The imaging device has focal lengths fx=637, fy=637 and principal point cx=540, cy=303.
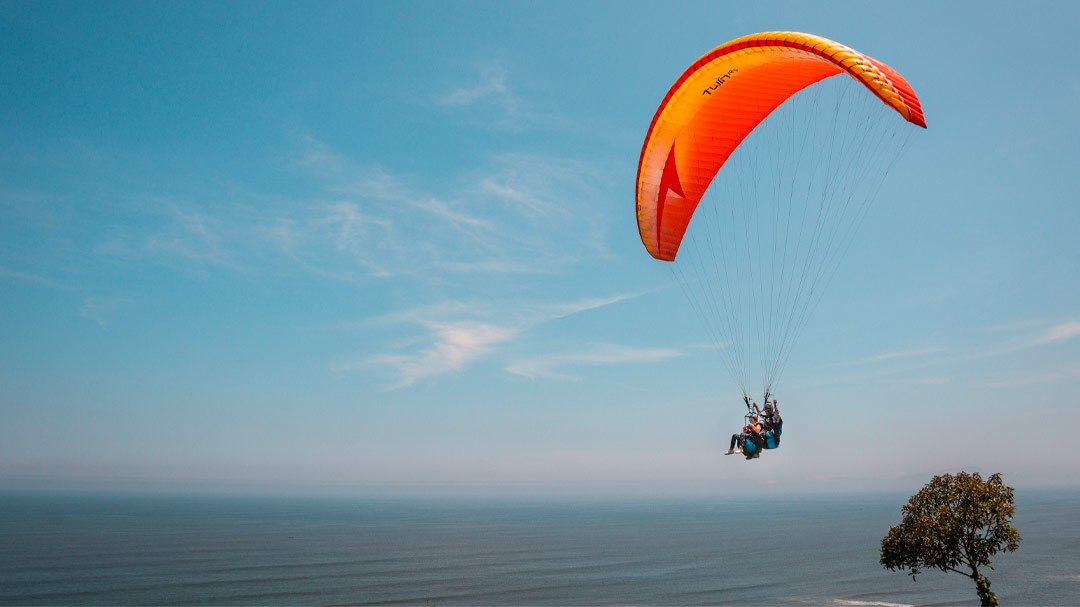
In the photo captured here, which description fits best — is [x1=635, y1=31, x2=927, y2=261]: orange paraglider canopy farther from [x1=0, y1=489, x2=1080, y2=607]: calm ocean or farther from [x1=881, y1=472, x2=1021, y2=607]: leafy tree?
[x1=0, y1=489, x2=1080, y2=607]: calm ocean

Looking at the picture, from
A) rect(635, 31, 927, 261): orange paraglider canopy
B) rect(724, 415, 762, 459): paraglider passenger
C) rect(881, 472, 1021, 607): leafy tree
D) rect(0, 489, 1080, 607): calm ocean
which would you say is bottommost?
rect(0, 489, 1080, 607): calm ocean

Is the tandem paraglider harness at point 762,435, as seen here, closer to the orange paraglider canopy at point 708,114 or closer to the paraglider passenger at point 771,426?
the paraglider passenger at point 771,426

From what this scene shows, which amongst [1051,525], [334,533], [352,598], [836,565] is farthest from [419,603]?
[1051,525]

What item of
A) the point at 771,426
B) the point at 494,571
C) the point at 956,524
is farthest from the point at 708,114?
the point at 494,571

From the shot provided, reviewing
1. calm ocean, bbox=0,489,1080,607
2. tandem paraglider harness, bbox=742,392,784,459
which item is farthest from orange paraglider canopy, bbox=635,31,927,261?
calm ocean, bbox=0,489,1080,607

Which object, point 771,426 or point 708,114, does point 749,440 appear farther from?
point 708,114

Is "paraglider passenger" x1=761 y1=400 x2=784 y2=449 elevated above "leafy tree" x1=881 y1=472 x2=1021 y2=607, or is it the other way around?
"paraglider passenger" x1=761 y1=400 x2=784 y2=449
